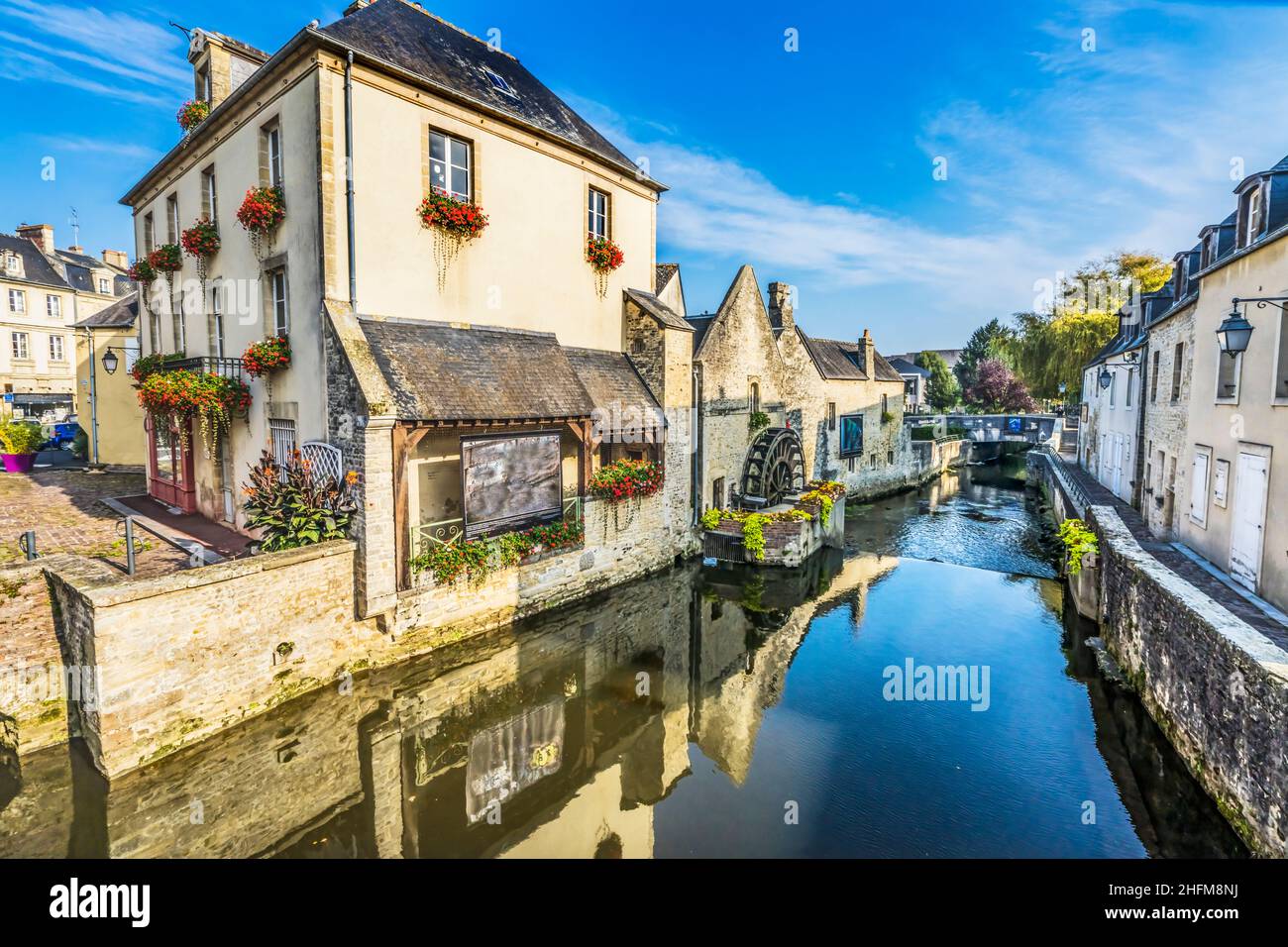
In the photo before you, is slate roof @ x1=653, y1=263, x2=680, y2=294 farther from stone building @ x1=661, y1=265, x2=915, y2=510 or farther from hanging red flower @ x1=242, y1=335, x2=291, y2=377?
hanging red flower @ x1=242, y1=335, x2=291, y2=377

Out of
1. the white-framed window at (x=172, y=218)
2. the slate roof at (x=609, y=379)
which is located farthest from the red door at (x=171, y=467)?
the slate roof at (x=609, y=379)

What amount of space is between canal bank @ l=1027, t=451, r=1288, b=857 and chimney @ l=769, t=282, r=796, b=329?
13013 mm

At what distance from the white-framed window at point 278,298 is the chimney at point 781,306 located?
15.2 m

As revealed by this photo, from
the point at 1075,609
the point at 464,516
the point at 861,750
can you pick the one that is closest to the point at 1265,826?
the point at 861,750

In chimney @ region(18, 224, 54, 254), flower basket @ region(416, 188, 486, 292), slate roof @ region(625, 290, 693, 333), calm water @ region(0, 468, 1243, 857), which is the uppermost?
chimney @ region(18, 224, 54, 254)

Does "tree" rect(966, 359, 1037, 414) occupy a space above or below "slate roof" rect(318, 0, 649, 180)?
below

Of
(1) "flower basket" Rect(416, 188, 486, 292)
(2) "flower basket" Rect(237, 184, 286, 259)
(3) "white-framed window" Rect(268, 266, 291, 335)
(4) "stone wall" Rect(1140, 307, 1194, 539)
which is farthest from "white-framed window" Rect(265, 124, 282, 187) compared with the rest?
(4) "stone wall" Rect(1140, 307, 1194, 539)

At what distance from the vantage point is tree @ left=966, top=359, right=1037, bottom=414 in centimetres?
5003

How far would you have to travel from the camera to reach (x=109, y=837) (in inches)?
225

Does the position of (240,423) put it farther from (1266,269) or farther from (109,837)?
(1266,269)

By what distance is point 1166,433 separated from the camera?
1255 cm

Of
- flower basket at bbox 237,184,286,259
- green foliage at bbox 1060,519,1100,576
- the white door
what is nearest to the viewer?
the white door

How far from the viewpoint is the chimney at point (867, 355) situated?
27.5 metres

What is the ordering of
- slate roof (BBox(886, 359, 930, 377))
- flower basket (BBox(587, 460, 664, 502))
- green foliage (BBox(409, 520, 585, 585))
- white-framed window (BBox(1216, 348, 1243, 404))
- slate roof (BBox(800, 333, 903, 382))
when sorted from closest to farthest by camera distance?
1. white-framed window (BBox(1216, 348, 1243, 404))
2. green foliage (BBox(409, 520, 585, 585))
3. flower basket (BBox(587, 460, 664, 502))
4. slate roof (BBox(800, 333, 903, 382))
5. slate roof (BBox(886, 359, 930, 377))
